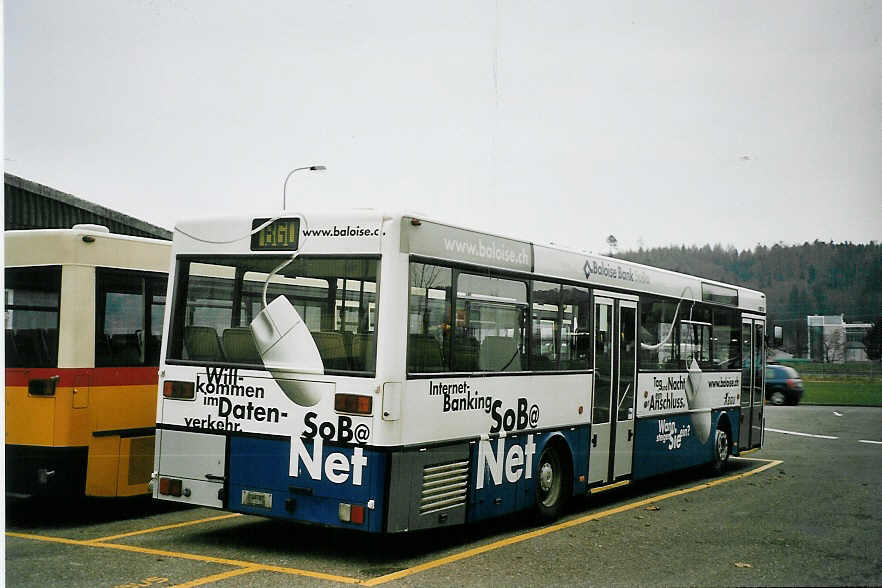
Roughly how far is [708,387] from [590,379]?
3.86m

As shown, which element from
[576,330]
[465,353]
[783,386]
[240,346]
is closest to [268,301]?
[240,346]

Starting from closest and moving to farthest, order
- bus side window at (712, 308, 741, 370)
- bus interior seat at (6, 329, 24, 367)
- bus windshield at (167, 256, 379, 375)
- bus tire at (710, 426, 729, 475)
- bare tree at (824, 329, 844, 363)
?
bus windshield at (167, 256, 379, 375), bus interior seat at (6, 329, 24, 367), bare tree at (824, 329, 844, 363), bus side window at (712, 308, 741, 370), bus tire at (710, 426, 729, 475)

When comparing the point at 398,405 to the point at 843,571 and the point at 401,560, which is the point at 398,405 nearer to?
the point at 401,560

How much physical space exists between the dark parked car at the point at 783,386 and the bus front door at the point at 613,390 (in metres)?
18.7

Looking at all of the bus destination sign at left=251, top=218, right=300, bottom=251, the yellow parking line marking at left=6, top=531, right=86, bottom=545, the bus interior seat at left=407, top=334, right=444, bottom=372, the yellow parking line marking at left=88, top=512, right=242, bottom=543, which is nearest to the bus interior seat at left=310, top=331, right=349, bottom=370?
the bus interior seat at left=407, top=334, right=444, bottom=372

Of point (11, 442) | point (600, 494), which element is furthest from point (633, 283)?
point (11, 442)

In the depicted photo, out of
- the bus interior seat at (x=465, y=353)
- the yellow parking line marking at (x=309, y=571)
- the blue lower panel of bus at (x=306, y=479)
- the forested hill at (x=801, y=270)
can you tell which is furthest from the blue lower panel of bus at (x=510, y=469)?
the forested hill at (x=801, y=270)

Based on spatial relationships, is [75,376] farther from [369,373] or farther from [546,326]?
[546,326]

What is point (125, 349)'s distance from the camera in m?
9.05

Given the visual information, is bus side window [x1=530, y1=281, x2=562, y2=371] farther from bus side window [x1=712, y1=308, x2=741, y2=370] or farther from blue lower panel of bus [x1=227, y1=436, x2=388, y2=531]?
bus side window [x1=712, y1=308, x2=741, y2=370]

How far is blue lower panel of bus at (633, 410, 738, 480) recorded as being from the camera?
37.1 feet

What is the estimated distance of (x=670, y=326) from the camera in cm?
1198

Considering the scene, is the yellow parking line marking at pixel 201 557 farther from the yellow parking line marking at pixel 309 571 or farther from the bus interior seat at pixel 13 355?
the bus interior seat at pixel 13 355

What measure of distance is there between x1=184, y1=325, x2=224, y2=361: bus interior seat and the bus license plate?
1.16 metres
